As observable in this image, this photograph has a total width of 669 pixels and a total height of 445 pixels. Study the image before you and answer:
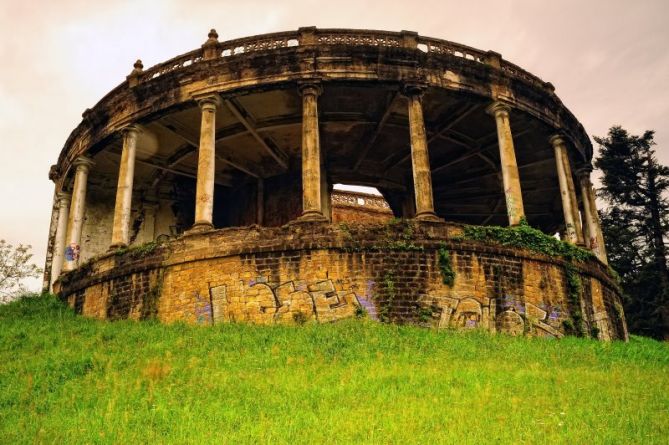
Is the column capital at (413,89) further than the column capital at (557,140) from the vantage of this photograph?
No

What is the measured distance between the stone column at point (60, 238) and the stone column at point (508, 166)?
15.6 m

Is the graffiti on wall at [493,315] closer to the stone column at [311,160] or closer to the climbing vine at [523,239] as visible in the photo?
the climbing vine at [523,239]

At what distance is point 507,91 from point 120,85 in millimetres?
12404

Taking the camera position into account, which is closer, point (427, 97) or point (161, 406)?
point (161, 406)

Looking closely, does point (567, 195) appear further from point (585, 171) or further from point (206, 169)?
point (206, 169)

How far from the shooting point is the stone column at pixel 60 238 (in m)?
20.9

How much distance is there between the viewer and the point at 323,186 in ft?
73.2

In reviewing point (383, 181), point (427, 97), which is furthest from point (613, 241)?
point (427, 97)

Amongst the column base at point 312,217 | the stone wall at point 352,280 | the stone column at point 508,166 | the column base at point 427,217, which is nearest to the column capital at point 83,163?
the stone wall at point 352,280

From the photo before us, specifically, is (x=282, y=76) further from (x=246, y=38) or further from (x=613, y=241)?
(x=613, y=241)

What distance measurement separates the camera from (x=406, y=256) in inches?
552

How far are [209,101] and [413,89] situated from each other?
235 inches

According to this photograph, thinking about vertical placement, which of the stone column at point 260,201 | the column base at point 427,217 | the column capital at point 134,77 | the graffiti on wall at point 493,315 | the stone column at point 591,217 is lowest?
the graffiti on wall at point 493,315

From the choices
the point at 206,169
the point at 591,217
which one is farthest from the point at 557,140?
the point at 206,169
